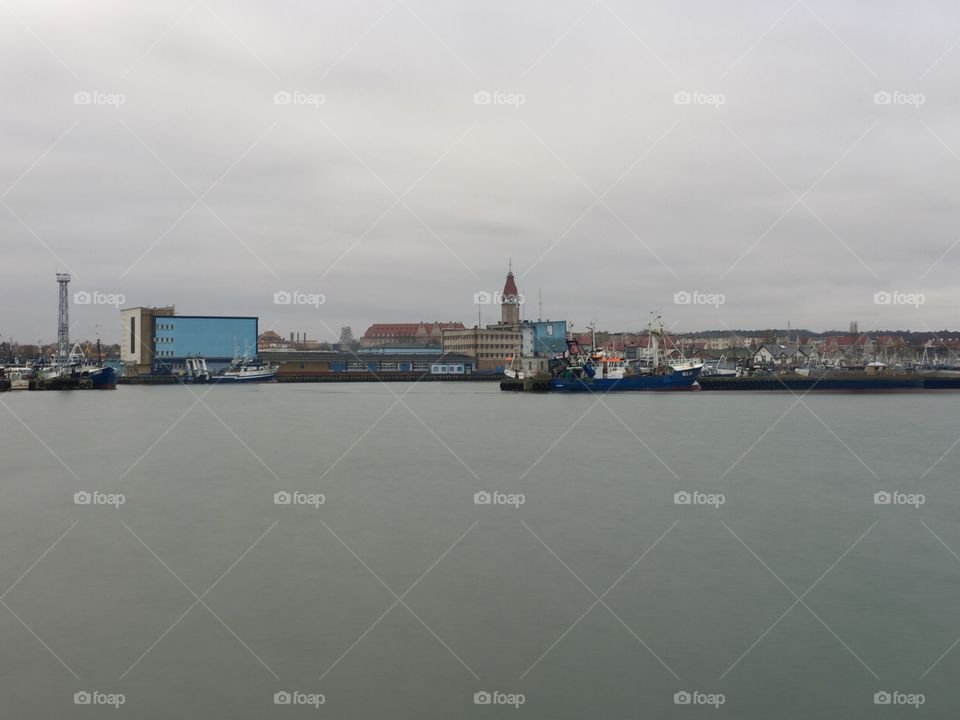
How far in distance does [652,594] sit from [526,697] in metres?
2.64

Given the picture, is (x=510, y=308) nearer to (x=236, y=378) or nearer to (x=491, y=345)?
(x=491, y=345)

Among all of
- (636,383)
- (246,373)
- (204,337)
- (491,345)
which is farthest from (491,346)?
(636,383)

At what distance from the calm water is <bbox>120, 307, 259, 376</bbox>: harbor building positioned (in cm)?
4778

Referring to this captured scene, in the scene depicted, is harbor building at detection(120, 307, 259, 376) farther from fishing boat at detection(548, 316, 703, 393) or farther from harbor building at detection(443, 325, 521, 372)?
fishing boat at detection(548, 316, 703, 393)

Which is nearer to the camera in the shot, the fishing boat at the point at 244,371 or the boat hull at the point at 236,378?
the boat hull at the point at 236,378

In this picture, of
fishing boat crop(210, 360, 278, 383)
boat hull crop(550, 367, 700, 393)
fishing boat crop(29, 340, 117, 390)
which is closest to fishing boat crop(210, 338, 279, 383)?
fishing boat crop(210, 360, 278, 383)

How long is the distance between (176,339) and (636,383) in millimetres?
35417

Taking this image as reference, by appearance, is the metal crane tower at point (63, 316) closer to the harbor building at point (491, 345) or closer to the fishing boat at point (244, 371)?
the fishing boat at point (244, 371)

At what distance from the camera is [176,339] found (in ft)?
207

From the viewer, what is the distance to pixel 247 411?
31.6 m

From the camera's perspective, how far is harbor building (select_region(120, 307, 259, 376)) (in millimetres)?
62719

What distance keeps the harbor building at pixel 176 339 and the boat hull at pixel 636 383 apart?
91.3 ft

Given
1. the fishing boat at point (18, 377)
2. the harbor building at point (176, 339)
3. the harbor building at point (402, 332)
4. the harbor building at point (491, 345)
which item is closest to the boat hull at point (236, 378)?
the harbor building at point (176, 339)

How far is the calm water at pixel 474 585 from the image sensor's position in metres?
5.63
